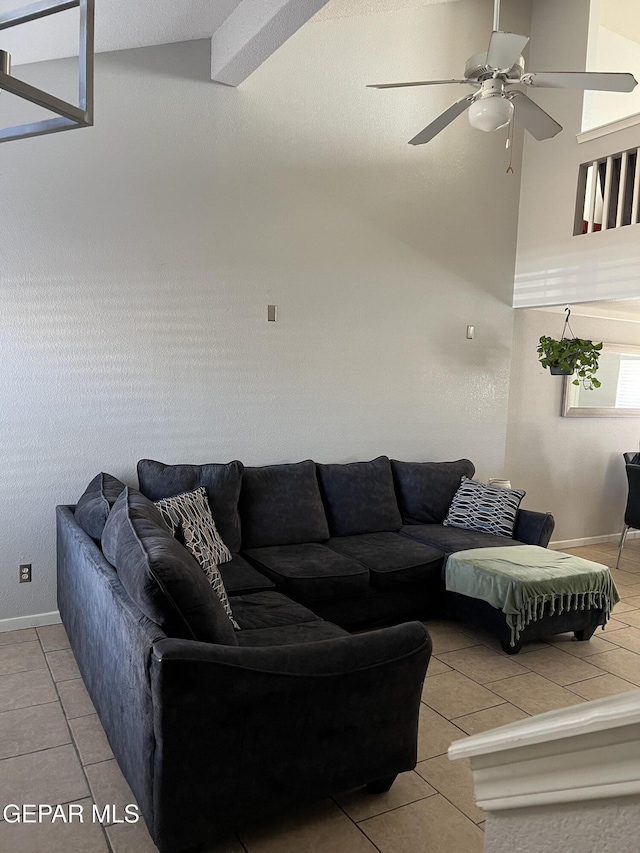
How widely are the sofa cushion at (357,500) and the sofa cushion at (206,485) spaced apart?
2.45 feet


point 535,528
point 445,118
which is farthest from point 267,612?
point 445,118

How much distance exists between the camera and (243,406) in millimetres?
4398

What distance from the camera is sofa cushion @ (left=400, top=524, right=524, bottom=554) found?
4223mm

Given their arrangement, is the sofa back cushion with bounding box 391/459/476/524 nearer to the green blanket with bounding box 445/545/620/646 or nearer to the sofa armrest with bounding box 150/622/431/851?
the green blanket with bounding box 445/545/620/646

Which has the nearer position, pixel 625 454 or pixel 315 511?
pixel 315 511

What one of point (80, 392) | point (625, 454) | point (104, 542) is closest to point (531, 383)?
point (625, 454)

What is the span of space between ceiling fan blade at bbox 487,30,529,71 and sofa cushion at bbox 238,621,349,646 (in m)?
2.30

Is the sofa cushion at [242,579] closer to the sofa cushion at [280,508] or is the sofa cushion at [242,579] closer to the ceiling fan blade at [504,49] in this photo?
the sofa cushion at [280,508]

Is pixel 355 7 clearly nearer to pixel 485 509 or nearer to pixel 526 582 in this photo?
pixel 485 509

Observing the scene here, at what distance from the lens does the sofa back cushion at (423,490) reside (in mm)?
4801

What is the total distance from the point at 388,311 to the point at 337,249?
0.59 metres

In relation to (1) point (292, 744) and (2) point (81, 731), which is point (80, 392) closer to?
(2) point (81, 731)

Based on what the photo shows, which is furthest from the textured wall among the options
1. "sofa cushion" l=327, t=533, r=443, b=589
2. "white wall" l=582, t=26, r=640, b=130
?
"white wall" l=582, t=26, r=640, b=130

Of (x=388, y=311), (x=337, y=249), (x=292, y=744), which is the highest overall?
(x=337, y=249)
